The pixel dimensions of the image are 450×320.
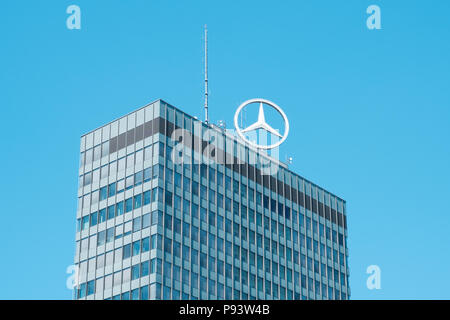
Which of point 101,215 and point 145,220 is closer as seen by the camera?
point 145,220

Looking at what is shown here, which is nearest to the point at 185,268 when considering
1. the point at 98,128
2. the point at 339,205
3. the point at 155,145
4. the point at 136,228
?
the point at 136,228

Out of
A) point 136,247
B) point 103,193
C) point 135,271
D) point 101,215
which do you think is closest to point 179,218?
point 136,247

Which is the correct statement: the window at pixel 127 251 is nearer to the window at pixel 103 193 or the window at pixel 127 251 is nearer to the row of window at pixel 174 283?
the row of window at pixel 174 283

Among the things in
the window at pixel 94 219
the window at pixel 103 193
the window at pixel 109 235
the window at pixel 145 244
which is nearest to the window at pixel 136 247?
the window at pixel 145 244

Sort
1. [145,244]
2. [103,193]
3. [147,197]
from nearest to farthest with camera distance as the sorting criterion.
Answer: [145,244] < [147,197] < [103,193]

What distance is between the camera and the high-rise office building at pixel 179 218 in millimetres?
121812

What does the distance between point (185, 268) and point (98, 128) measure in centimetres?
2377

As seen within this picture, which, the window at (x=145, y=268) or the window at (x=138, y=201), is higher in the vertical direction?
the window at (x=138, y=201)

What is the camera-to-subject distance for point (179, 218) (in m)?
125

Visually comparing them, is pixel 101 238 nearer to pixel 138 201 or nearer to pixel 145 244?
pixel 138 201

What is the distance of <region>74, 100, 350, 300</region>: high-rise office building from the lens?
122 metres

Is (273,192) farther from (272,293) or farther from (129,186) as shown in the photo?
(129,186)

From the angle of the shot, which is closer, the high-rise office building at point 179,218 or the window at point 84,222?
the high-rise office building at point 179,218

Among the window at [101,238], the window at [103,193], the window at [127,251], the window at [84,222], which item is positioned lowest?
the window at [127,251]
